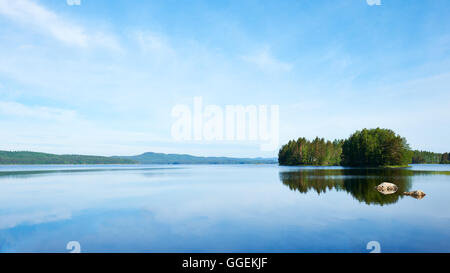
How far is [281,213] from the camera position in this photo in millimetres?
19812

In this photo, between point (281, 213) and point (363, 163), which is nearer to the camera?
point (281, 213)

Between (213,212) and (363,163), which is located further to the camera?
(363,163)
